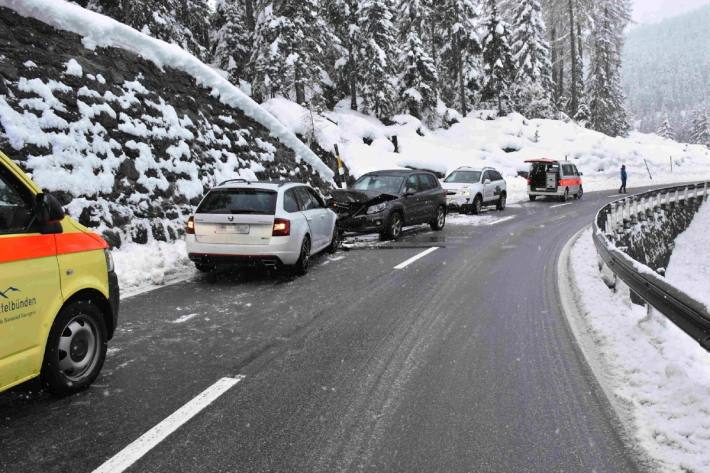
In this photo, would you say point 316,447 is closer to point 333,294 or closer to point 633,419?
point 633,419

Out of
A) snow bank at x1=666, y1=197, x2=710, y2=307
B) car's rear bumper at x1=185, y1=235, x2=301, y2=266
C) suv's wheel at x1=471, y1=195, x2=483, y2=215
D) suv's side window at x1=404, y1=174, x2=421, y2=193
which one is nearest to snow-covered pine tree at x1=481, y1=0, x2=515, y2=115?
snow bank at x1=666, y1=197, x2=710, y2=307

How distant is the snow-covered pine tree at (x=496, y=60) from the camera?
4749 centimetres

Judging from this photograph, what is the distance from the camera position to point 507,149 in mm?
43875

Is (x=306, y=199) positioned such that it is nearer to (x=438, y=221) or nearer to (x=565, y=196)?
(x=438, y=221)

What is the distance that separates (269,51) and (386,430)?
92.6 ft

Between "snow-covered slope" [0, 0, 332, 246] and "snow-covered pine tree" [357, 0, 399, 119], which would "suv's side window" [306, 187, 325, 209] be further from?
"snow-covered pine tree" [357, 0, 399, 119]

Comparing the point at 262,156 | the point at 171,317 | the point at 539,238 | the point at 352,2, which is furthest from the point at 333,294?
the point at 352,2

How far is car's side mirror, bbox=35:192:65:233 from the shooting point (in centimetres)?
393

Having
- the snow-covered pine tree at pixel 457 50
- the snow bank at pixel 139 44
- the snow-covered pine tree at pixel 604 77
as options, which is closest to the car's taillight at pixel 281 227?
the snow bank at pixel 139 44

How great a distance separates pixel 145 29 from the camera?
2662cm

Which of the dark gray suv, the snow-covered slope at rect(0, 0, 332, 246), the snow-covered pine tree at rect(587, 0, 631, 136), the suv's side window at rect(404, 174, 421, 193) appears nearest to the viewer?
the snow-covered slope at rect(0, 0, 332, 246)

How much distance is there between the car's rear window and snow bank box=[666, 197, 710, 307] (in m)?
20.2

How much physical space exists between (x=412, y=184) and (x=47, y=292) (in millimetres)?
12290

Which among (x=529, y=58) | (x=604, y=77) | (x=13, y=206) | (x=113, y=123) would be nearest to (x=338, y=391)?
(x=13, y=206)
